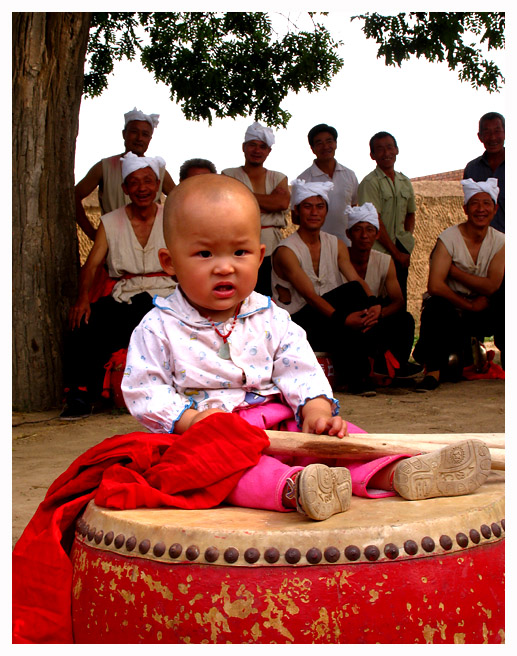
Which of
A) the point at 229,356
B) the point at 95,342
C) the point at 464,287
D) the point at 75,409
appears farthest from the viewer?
the point at 464,287

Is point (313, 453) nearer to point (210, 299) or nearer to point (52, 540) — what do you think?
point (210, 299)

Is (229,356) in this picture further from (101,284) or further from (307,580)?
(101,284)

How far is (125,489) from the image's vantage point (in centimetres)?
180

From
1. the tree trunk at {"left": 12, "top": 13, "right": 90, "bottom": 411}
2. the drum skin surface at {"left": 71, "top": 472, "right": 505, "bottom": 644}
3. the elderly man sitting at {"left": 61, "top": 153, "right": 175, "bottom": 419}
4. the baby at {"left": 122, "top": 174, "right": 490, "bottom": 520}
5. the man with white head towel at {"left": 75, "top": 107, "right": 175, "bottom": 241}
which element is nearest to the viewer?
the drum skin surface at {"left": 71, "top": 472, "right": 505, "bottom": 644}

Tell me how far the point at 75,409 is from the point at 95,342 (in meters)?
0.49

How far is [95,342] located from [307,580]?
13.0 feet

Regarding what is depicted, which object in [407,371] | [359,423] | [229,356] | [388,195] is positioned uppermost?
[388,195]

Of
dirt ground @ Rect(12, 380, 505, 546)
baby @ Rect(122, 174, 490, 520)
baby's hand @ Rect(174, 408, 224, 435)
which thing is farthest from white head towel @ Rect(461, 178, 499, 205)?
baby's hand @ Rect(174, 408, 224, 435)

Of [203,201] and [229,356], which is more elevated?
[203,201]

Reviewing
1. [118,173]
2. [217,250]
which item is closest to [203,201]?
[217,250]

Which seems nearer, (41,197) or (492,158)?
(41,197)

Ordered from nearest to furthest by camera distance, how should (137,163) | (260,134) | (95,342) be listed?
1. (137,163)
2. (95,342)
3. (260,134)

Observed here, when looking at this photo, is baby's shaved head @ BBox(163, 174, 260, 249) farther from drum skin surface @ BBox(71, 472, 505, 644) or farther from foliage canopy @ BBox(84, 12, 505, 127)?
foliage canopy @ BBox(84, 12, 505, 127)

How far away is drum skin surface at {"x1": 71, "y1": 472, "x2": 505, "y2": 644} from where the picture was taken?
4.90ft
